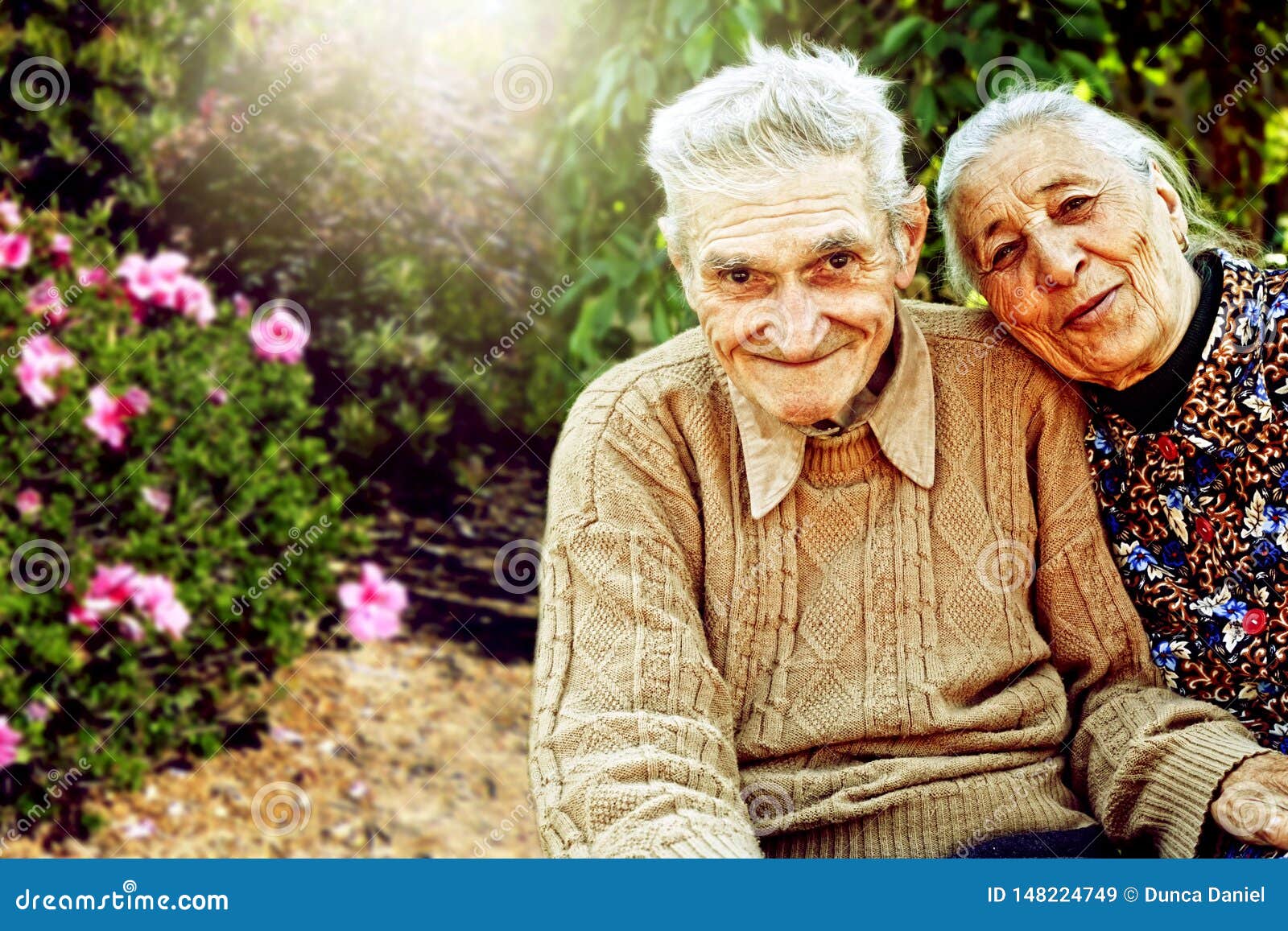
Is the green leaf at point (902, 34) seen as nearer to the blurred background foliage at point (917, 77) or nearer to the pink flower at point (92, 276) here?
the blurred background foliage at point (917, 77)

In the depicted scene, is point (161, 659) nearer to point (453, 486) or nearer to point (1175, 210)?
point (453, 486)

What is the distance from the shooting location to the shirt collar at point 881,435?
2080 millimetres

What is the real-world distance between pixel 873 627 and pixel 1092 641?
0.39 meters

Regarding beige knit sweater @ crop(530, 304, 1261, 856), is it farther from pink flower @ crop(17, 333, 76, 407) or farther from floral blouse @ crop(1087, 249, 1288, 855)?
pink flower @ crop(17, 333, 76, 407)

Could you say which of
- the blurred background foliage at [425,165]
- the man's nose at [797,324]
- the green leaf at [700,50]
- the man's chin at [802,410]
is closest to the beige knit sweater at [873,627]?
the man's chin at [802,410]

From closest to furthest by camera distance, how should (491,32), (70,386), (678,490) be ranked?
1. (678,490)
2. (70,386)
3. (491,32)

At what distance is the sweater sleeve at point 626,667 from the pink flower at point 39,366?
6.28ft

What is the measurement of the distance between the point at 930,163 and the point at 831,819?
5.90ft

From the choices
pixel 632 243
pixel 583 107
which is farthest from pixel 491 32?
pixel 632 243

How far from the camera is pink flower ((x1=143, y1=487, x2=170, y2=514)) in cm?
348

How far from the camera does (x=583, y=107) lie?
3254mm

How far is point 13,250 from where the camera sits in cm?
351

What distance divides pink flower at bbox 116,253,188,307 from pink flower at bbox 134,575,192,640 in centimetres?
81

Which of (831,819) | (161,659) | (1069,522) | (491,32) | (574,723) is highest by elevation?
(491,32)
